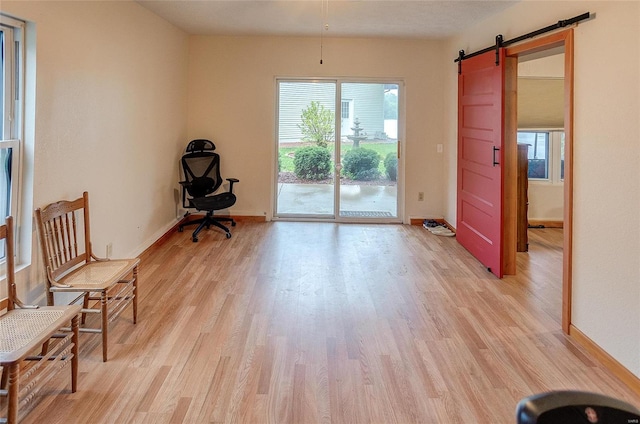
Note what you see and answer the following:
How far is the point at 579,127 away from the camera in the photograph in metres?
2.76

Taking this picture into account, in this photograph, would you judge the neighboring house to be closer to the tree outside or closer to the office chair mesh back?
the tree outside

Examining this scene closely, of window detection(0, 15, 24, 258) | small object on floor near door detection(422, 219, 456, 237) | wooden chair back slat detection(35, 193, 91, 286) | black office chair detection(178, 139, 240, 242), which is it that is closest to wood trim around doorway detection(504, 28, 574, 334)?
small object on floor near door detection(422, 219, 456, 237)

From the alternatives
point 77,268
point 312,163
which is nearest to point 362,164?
point 312,163

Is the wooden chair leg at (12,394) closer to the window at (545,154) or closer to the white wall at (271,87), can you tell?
the white wall at (271,87)

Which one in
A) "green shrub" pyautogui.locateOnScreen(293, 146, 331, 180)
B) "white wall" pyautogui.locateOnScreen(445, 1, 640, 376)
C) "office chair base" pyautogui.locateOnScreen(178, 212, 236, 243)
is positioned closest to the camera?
"white wall" pyautogui.locateOnScreen(445, 1, 640, 376)

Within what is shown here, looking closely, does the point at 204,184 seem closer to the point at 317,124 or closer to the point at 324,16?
the point at 317,124

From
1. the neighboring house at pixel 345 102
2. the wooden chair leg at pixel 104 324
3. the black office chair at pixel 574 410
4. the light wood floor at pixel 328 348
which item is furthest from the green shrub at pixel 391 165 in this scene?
the black office chair at pixel 574 410

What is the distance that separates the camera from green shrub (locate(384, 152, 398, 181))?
250 inches

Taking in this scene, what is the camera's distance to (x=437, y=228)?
19.4 ft

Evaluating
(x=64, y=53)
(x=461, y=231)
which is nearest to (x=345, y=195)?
(x=461, y=231)

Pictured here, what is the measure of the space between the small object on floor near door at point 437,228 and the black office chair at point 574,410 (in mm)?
4927

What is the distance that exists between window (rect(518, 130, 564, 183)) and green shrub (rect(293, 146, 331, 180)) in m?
2.73

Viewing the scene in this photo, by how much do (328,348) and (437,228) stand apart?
12.0ft

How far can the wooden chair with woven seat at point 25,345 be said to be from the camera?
5.51ft
